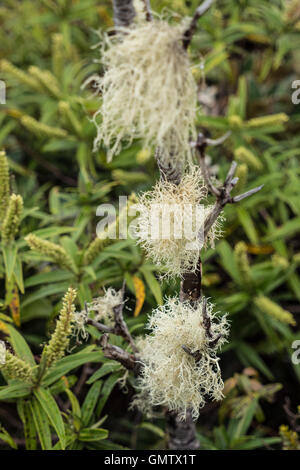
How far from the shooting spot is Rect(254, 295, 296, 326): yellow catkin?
35.7 inches

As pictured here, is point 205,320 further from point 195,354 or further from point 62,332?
point 62,332

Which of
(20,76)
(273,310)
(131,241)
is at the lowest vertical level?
(273,310)

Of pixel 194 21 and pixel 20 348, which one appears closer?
pixel 194 21

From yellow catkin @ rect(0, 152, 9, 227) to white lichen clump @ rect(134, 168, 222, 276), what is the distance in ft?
0.99

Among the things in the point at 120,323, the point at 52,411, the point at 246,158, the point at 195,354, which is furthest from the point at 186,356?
the point at 246,158

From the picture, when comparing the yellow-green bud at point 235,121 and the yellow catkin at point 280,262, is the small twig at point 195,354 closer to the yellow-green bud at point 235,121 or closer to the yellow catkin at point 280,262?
the yellow catkin at point 280,262

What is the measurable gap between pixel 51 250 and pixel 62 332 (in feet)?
0.66

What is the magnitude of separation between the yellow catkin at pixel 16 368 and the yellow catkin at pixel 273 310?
1.57 ft

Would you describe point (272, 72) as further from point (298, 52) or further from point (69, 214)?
point (69, 214)

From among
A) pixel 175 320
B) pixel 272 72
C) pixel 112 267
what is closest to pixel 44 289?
pixel 112 267

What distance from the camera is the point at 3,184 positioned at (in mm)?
784

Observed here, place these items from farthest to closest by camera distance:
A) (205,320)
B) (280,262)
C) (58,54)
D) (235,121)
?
(58,54), (235,121), (280,262), (205,320)

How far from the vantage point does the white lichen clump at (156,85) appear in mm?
467
